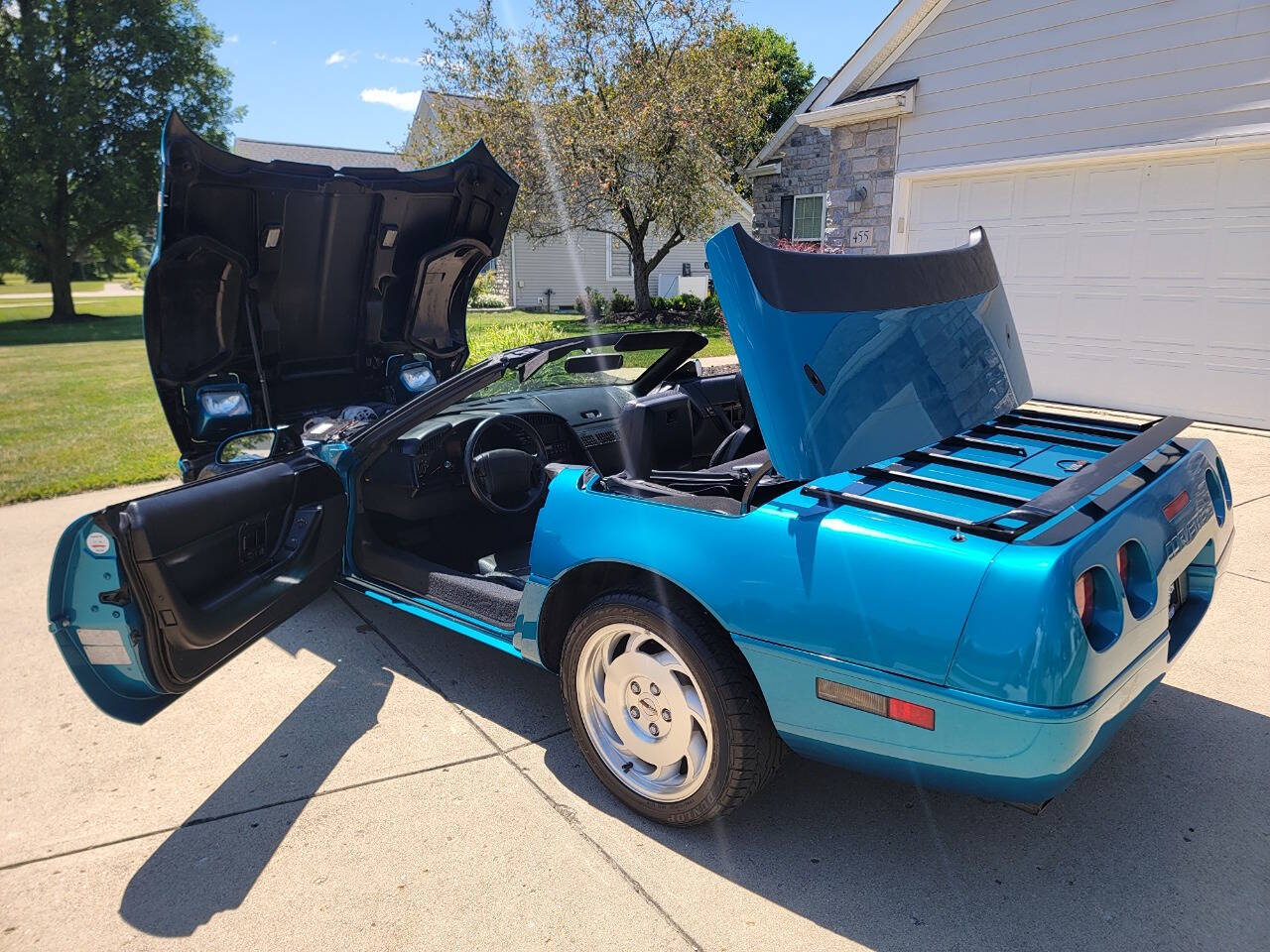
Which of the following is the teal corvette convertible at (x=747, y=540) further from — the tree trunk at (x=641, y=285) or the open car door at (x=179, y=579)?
the tree trunk at (x=641, y=285)

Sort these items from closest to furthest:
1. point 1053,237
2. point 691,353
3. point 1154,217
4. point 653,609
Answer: point 653,609 < point 691,353 < point 1154,217 < point 1053,237

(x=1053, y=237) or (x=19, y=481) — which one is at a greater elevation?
(x=1053, y=237)

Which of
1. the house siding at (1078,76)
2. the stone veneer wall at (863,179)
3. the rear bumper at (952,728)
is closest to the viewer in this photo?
the rear bumper at (952,728)

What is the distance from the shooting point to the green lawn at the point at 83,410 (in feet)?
23.4

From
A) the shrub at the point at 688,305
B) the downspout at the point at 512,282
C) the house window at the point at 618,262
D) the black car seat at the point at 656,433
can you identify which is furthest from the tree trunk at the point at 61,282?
the black car seat at the point at 656,433

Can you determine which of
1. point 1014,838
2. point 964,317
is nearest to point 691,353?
point 964,317

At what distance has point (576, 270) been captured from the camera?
25406mm

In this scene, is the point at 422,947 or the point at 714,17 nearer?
the point at 422,947

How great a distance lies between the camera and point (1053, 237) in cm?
808

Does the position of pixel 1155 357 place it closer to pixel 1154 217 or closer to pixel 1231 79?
pixel 1154 217

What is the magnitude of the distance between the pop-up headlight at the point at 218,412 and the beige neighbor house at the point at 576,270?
20133mm

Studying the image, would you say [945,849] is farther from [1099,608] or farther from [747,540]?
[747,540]

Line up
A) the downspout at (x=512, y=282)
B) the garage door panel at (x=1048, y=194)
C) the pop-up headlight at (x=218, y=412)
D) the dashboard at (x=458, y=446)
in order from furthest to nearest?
the downspout at (x=512, y=282)
the garage door panel at (x=1048, y=194)
the pop-up headlight at (x=218, y=412)
the dashboard at (x=458, y=446)

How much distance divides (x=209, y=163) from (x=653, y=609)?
9.97 ft
